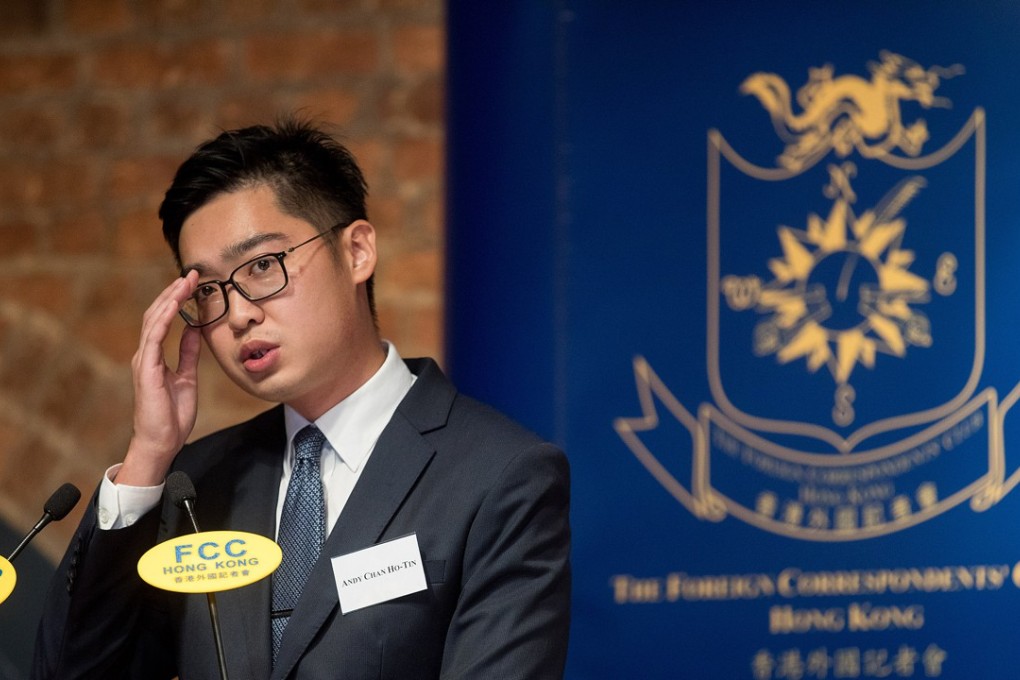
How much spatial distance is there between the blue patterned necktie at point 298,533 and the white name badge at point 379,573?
0.08m

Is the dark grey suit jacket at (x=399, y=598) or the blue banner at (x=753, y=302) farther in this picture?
the blue banner at (x=753, y=302)

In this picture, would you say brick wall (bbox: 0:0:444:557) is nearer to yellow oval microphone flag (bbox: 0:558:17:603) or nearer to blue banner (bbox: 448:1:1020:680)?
blue banner (bbox: 448:1:1020:680)

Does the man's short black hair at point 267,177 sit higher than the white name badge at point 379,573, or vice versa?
the man's short black hair at point 267,177

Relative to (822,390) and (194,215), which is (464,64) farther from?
(822,390)

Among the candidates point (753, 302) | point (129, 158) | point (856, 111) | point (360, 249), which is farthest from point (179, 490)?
point (129, 158)

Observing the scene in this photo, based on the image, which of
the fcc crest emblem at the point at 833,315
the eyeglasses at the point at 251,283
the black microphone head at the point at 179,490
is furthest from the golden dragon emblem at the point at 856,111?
the black microphone head at the point at 179,490

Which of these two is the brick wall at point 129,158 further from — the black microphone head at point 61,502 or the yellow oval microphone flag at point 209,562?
the yellow oval microphone flag at point 209,562

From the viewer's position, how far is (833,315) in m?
1.84

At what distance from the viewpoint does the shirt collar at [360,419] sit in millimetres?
1650

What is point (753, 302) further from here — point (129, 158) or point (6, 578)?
point (129, 158)

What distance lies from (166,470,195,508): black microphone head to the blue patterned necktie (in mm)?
226

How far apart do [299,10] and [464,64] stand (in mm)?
1158

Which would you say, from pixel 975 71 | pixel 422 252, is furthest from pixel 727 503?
pixel 422 252

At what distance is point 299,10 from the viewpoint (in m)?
2.88
